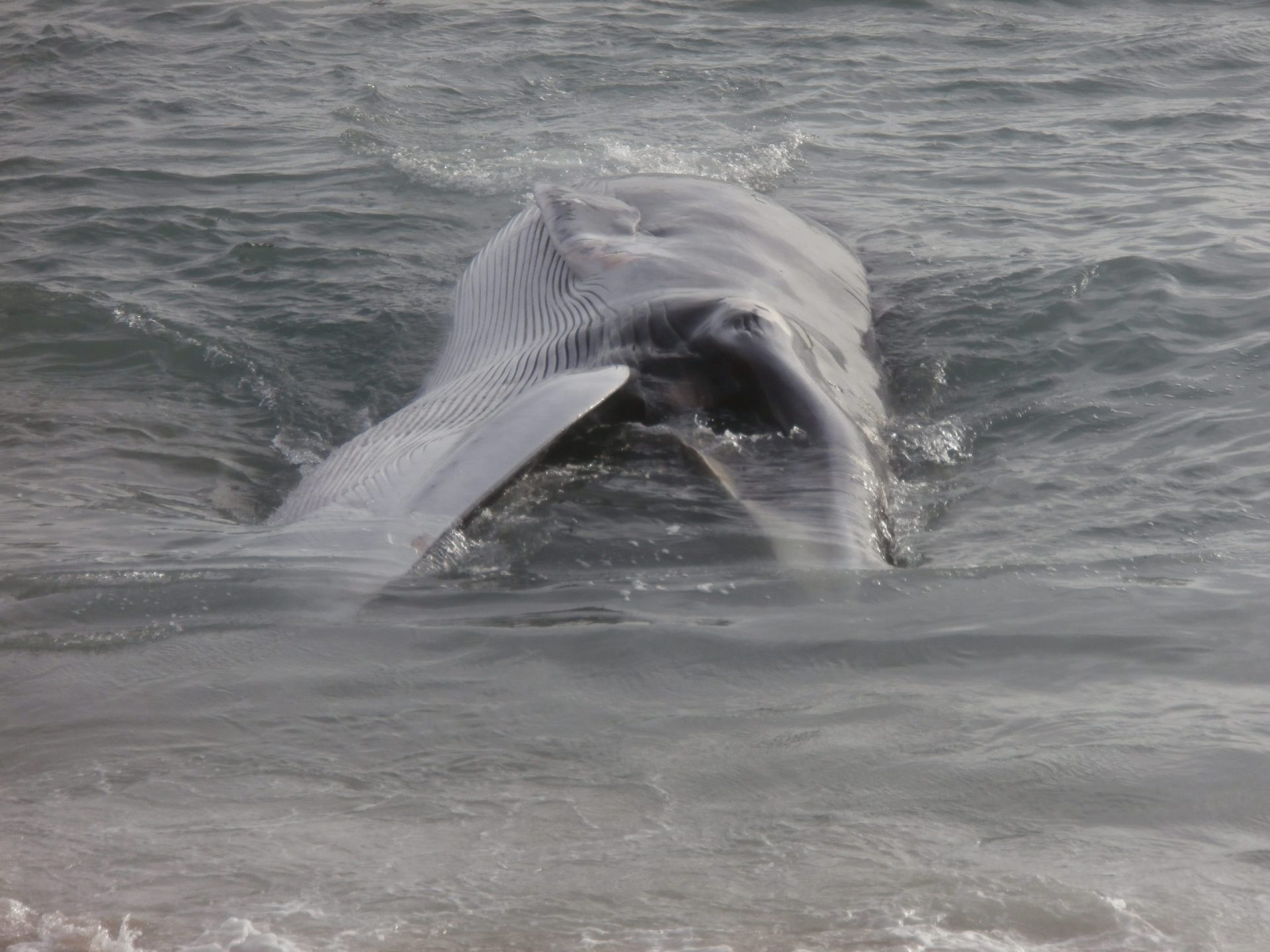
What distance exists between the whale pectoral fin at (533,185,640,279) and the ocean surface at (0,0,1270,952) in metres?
1.31

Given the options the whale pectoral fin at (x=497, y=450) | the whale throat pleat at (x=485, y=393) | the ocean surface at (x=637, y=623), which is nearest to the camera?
the ocean surface at (x=637, y=623)

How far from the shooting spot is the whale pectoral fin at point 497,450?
481 centimetres

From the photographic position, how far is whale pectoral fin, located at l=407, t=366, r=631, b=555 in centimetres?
481

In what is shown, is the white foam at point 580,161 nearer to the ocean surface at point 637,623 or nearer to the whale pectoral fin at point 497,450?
the ocean surface at point 637,623

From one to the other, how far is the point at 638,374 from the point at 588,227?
1.85 metres

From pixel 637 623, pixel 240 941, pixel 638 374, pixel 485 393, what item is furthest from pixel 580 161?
pixel 240 941

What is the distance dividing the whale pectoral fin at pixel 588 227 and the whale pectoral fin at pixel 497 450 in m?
1.83

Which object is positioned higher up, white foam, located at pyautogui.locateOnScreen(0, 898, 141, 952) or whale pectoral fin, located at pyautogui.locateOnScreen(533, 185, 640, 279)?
whale pectoral fin, located at pyautogui.locateOnScreen(533, 185, 640, 279)

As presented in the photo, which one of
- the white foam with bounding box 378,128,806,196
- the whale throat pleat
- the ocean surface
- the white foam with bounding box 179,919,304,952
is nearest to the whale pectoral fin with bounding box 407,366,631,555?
the whale throat pleat

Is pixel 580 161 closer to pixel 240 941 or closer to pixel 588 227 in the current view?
pixel 588 227

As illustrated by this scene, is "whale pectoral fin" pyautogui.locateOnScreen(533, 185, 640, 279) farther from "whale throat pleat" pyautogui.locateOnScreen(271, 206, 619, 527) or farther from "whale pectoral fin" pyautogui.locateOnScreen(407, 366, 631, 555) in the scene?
"whale pectoral fin" pyautogui.locateOnScreen(407, 366, 631, 555)

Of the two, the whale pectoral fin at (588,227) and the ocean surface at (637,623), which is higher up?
the whale pectoral fin at (588,227)

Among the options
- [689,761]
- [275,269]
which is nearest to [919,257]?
[275,269]

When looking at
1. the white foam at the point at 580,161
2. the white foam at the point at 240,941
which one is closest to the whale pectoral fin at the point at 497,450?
the white foam at the point at 240,941
